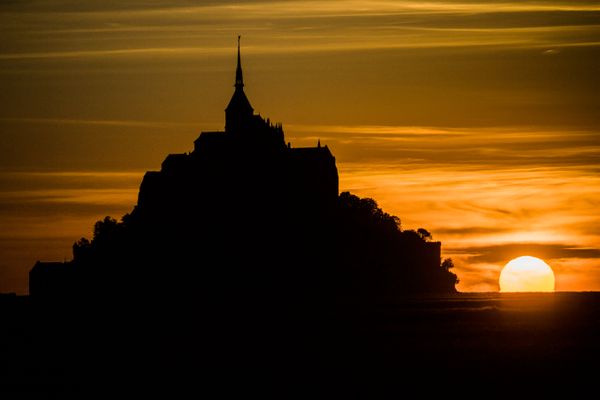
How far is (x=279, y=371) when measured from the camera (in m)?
85.3

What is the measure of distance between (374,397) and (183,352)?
106 feet

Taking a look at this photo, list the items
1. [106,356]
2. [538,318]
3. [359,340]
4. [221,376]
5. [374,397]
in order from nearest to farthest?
1. [374,397]
2. [221,376]
3. [106,356]
4. [359,340]
5. [538,318]

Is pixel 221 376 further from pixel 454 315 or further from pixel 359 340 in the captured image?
pixel 454 315

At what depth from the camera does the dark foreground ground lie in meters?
76.2

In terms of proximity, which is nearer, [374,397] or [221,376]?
[374,397]

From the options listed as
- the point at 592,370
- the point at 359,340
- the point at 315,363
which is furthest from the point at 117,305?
the point at 592,370

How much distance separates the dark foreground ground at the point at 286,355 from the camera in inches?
3002

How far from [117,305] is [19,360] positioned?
83296 millimetres

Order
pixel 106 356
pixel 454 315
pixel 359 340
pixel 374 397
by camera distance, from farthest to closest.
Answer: pixel 454 315
pixel 359 340
pixel 106 356
pixel 374 397

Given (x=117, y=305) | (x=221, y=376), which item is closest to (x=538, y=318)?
(x=117, y=305)

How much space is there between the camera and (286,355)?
98.5 metres

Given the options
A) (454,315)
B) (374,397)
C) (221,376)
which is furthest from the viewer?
(454,315)

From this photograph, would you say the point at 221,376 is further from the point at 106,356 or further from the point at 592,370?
the point at 592,370

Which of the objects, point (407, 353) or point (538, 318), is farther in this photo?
point (538, 318)
